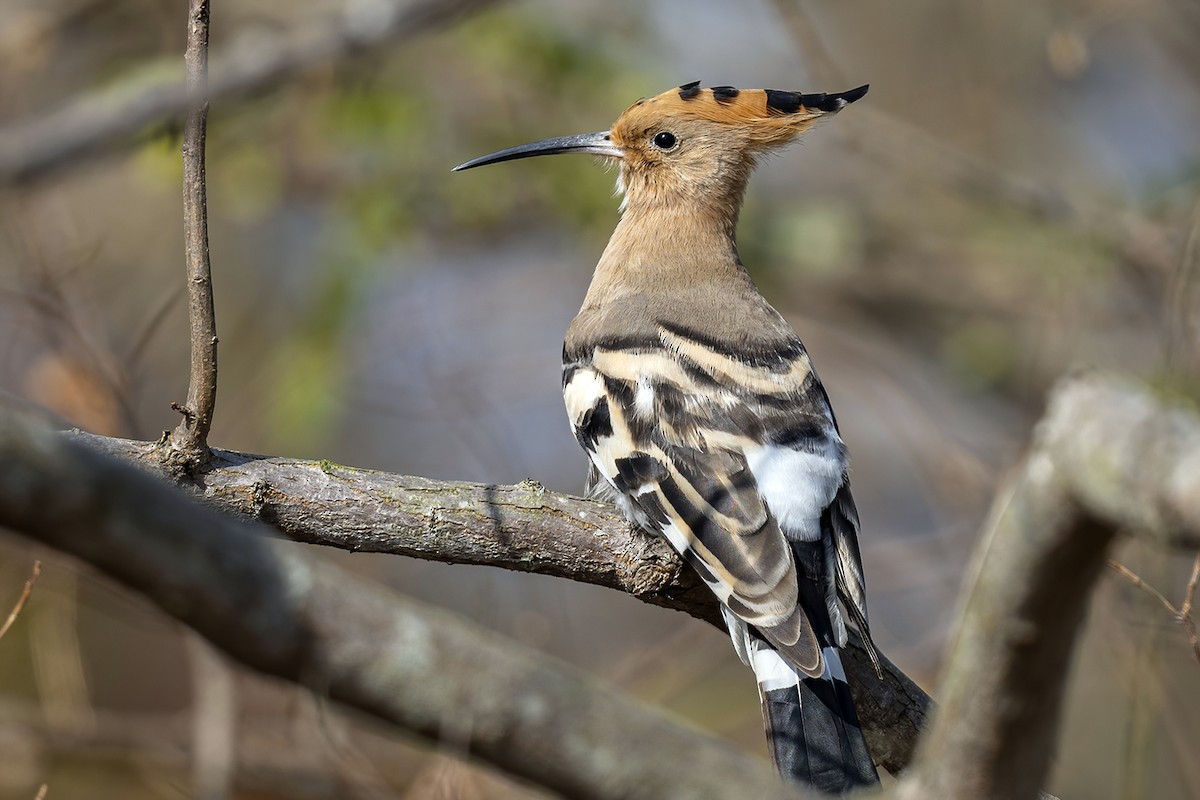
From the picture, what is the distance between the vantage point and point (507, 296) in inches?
235

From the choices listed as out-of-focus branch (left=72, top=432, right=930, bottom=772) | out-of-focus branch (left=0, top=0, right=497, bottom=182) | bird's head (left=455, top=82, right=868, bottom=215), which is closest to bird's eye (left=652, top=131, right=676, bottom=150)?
bird's head (left=455, top=82, right=868, bottom=215)

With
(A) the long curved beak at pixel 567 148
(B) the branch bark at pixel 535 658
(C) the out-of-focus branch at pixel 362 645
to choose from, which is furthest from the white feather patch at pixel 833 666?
(A) the long curved beak at pixel 567 148

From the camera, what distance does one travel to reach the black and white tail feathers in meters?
2.32

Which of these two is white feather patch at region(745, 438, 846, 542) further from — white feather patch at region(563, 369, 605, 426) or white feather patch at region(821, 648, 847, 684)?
white feather patch at region(563, 369, 605, 426)

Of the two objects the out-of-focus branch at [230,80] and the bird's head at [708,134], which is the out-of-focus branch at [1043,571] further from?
the bird's head at [708,134]

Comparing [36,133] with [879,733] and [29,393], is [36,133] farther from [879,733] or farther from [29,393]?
[879,733]

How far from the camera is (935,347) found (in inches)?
261

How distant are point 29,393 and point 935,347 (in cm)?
444

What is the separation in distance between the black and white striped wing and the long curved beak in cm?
98

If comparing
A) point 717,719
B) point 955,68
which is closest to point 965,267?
point 955,68

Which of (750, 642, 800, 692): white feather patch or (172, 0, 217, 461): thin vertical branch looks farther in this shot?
(750, 642, 800, 692): white feather patch

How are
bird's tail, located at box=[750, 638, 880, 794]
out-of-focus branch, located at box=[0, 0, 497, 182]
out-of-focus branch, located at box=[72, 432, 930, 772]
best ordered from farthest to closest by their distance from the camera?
out-of-focus branch, located at box=[0, 0, 497, 182] → bird's tail, located at box=[750, 638, 880, 794] → out-of-focus branch, located at box=[72, 432, 930, 772]

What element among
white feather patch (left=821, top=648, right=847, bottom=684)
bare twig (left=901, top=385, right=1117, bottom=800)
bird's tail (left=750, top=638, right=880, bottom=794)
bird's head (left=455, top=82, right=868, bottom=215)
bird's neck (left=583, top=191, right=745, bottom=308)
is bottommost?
bird's tail (left=750, top=638, right=880, bottom=794)

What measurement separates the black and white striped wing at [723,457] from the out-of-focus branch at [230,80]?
48.6 inches
